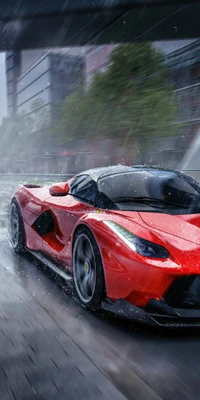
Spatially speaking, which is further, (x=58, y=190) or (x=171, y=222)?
(x=58, y=190)

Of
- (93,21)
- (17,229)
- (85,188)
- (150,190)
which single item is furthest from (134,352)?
(93,21)

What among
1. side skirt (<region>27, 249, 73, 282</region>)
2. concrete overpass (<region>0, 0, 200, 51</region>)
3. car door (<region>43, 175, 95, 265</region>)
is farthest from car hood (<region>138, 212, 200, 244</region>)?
concrete overpass (<region>0, 0, 200, 51</region>)

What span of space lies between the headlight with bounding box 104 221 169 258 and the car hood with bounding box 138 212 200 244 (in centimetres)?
20

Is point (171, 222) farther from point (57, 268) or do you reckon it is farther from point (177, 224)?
point (57, 268)

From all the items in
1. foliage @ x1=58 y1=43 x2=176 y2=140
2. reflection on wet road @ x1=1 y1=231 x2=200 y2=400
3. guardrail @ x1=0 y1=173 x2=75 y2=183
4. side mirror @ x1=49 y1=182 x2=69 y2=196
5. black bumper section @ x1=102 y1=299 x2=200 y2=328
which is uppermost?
foliage @ x1=58 y1=43 x2=176 y2=140

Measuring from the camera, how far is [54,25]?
44.8 feet

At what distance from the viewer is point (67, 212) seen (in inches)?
152

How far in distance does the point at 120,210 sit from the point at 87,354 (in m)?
1.24

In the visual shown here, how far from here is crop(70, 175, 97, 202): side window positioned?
3.77 m

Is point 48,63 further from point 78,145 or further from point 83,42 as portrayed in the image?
point 83,42

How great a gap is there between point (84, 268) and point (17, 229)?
217 centimetres

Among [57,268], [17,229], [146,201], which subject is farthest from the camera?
[17,229]

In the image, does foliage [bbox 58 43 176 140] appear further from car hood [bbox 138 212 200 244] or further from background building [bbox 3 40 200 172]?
car hood [bbox 138 212 200 244]

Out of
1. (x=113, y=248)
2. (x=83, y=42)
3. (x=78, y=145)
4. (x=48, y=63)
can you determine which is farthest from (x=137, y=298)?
(x=48, y=63)
